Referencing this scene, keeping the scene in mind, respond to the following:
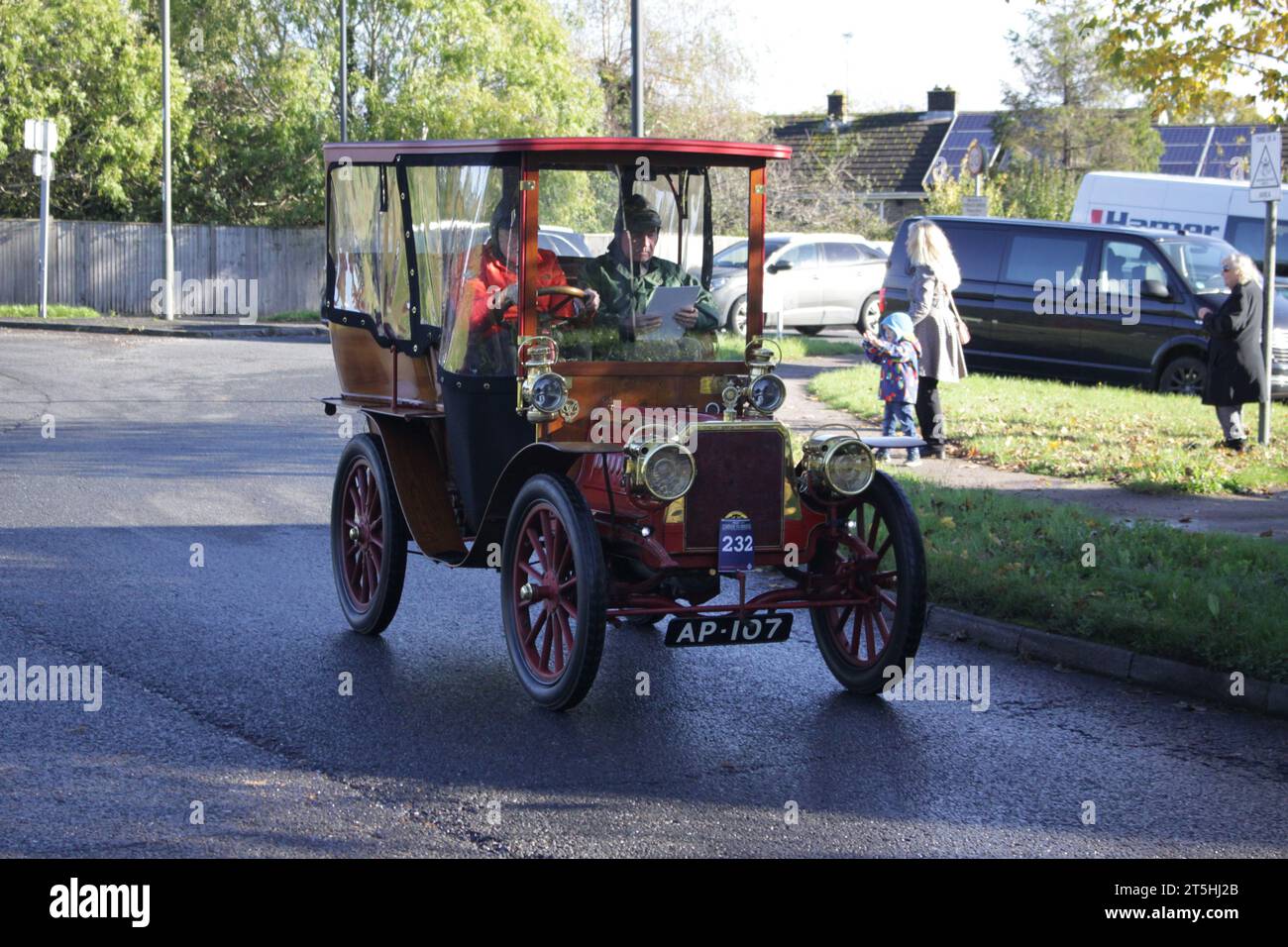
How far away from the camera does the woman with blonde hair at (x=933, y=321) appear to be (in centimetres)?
1355

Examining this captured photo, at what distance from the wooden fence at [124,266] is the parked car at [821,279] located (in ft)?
39.2

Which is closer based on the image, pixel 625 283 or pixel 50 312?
pixel 625 283

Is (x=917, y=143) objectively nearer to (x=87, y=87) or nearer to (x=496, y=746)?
(x=87, y=87)

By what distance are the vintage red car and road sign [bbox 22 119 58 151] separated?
73.4 feet

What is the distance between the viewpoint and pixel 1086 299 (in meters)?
19.2

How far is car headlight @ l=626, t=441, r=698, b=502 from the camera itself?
20.8 feet

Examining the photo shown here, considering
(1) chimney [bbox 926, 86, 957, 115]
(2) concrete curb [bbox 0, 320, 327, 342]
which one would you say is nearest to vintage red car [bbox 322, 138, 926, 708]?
(2) concrete curb [bbox 0, 320, 327, 342]

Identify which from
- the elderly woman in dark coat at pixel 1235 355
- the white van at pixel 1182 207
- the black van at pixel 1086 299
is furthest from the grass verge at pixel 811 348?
the elderly woman in dark coat at pixel 1235 355

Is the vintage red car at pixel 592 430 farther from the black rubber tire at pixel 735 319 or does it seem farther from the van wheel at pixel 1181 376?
the van wheel at pixel 1181 376

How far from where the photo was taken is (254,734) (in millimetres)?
6250

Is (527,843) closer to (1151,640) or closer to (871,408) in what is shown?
(1151,640)

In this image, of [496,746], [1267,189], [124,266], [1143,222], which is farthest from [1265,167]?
[124,266]

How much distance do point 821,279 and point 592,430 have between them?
21.6 m

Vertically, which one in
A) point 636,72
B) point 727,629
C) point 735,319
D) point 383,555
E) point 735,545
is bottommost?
point 727,629
